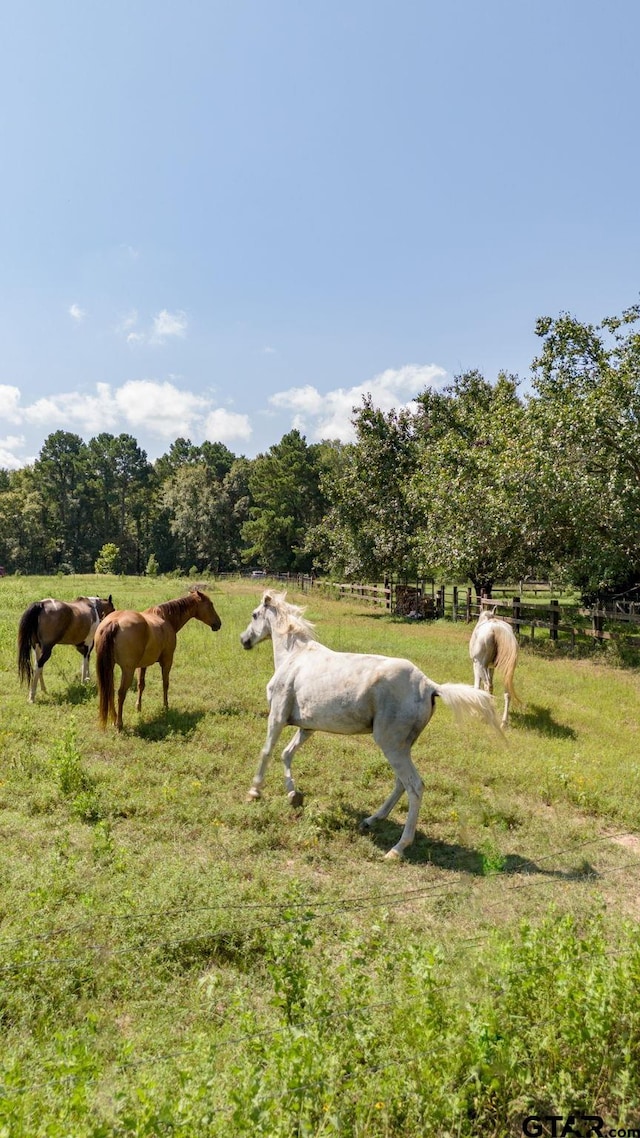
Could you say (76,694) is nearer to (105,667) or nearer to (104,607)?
(104,607)

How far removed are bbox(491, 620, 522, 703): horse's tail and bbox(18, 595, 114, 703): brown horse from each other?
7704 mm

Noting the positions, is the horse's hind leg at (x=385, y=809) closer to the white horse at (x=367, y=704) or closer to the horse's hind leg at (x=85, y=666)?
the white horse at (x=367, y=704)

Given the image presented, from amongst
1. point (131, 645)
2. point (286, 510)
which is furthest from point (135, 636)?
point (286, 510)

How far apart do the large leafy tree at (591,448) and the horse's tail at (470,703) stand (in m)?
11.8

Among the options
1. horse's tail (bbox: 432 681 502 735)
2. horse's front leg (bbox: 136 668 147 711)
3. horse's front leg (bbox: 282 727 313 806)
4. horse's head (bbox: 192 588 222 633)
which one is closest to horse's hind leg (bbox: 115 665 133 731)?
horse's front leg (bbox: 136 668 147 711)

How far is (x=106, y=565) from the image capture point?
190 ft

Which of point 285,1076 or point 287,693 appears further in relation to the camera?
point 287,693

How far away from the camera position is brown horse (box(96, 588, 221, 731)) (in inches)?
306

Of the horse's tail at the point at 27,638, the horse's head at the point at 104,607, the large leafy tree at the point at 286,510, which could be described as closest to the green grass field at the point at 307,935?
the horse's tail at the point at 27,638

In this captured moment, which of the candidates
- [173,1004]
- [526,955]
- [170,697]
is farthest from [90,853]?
[170,697]

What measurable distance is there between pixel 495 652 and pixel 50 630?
8.08 meters

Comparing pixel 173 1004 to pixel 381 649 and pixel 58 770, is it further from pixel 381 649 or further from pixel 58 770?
pixel 381 649

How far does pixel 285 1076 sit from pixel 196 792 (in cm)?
409

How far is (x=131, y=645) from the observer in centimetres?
830
